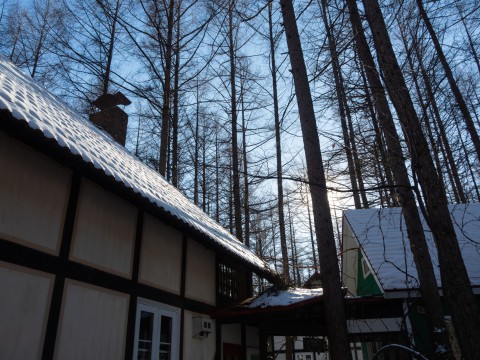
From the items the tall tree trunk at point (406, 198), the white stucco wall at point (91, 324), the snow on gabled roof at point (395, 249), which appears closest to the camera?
the white stucco wall at point (91, 324)

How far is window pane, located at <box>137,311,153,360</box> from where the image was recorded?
5.96 m

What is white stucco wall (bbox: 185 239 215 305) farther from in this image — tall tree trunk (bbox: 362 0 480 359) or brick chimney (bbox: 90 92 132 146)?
tall tree trunk (bbox: 362 0 480 359)

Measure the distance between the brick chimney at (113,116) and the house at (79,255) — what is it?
4190 mm

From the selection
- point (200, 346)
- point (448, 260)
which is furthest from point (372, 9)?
point (200, 346)

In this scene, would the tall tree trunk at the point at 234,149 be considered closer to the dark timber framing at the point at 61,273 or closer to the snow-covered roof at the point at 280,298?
the snow-covered roof at the point at 280,298

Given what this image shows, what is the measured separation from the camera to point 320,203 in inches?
242

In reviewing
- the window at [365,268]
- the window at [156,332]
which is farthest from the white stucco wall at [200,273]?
the window at [365,268]

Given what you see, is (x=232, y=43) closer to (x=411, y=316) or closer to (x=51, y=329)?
(x=411, y=316)

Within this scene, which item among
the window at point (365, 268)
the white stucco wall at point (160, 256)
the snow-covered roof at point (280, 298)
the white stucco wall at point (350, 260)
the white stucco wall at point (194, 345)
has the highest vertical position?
the white stucco wall at point (350, 260)

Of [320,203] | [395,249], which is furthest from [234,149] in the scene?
[320,203]

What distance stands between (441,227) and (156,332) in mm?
4717

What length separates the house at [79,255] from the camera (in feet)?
13.3

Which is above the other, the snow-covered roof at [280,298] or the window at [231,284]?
the window at [231,284]

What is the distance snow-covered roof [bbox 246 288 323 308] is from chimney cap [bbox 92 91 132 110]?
21.9ft
